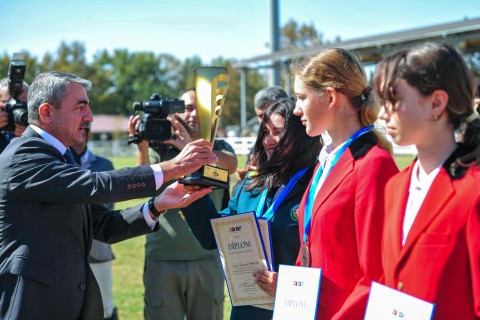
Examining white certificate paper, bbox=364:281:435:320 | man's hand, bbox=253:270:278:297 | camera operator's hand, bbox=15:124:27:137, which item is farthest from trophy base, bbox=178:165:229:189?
camera operator's hand, bbox=15:124:27:137

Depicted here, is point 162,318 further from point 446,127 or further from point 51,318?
point 446,127

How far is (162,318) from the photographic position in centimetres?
441

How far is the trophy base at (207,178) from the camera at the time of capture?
301 centimetres

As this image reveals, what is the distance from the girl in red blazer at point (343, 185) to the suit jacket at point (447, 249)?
256 millimetres

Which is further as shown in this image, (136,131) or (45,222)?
(136,131)

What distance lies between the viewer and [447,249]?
1754 millimetres

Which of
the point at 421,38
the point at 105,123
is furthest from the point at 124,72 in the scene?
the point at 421,38

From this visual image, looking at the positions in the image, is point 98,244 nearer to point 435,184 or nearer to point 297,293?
point 297,293

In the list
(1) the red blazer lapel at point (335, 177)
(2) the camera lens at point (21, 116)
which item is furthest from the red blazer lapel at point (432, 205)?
(2) the camera lens at point (21, 116)

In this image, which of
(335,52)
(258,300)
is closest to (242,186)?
(258,300)

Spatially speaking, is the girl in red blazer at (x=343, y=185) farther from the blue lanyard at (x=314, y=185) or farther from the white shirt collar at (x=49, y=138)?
the white shirt collar at (x=49, y=138)

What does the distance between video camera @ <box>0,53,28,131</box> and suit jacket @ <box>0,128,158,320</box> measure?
4.88ft

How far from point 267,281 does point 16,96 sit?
3163mm

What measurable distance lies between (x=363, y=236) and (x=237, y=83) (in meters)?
49.6
